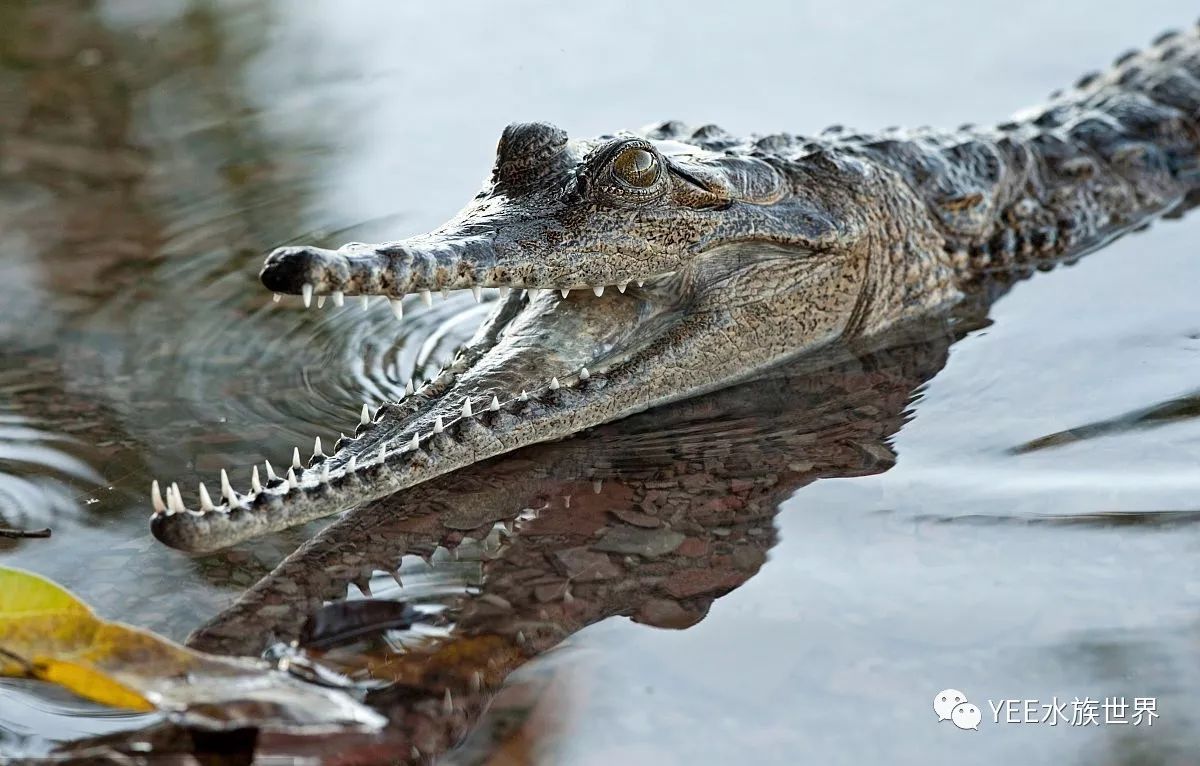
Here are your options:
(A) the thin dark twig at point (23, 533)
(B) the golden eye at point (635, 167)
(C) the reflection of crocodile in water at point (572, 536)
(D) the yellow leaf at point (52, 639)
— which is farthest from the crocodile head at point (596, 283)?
(A) the thin dark twig at point (23, 533)

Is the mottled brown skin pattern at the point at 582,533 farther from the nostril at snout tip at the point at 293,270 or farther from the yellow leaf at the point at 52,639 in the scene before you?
the nostril at snout tip at the point at 293,270

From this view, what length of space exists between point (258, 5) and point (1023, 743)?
873 cm

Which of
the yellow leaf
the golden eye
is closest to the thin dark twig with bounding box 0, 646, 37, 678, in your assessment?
the yellow leaf

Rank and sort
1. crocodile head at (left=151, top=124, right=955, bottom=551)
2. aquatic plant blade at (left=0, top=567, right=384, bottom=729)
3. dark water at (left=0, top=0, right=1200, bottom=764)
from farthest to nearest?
1. crocodile head at (left=151, top=124, right=955, bottom=551)
2. dark water at (left=0, top=0, right=1200, bottom=764)
3. aquatic plant blade at (left=0, top=567, right=384, bottom=729)

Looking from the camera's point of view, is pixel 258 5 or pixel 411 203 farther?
pixel 258 5

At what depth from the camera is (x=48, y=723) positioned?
3459mm

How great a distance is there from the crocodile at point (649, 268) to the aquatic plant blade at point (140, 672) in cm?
40

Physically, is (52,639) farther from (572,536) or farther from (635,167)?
(635,167)

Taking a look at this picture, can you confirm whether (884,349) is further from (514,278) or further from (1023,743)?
(1023,743)

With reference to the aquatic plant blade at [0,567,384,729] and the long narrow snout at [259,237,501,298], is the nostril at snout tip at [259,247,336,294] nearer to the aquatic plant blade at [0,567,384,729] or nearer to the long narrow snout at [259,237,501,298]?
the long narrow snout at [259,237,501,298]

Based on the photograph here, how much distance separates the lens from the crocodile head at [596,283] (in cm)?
420

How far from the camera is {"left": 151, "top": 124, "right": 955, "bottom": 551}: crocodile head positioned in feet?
13.8

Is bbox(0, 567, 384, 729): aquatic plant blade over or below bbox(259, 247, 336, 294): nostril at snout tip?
below

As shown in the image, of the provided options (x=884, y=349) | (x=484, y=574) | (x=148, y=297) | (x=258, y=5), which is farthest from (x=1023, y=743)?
(x=258, y=5)
